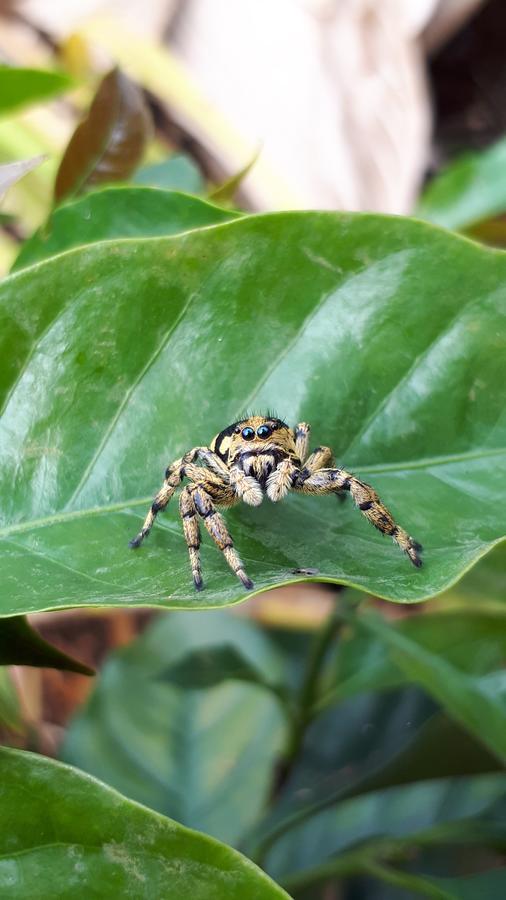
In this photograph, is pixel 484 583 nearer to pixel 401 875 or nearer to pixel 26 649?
pixel 401 875

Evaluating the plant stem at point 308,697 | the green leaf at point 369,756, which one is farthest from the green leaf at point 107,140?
the green leaf at point 369,756

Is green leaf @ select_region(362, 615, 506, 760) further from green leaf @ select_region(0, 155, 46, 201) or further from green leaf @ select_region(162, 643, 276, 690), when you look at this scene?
green leaf @ select_region(0, 155, 46, 201)

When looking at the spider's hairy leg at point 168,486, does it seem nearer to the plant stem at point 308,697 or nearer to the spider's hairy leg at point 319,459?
the spider's hairy leg at point 319,459

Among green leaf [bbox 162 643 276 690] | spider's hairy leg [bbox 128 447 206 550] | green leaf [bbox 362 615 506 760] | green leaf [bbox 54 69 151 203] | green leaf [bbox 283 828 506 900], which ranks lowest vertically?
green leaf [bbox 283 828 506 900]

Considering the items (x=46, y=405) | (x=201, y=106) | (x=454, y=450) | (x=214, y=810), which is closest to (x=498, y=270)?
(x=454, y=450)

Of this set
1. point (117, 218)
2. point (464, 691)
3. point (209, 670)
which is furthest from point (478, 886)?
point (117, 218)

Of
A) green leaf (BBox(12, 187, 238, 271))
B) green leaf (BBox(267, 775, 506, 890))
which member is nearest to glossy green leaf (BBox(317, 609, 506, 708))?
green leaf (BBox(267, 775, 506, 890))

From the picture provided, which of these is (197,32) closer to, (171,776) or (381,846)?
(171,776)
